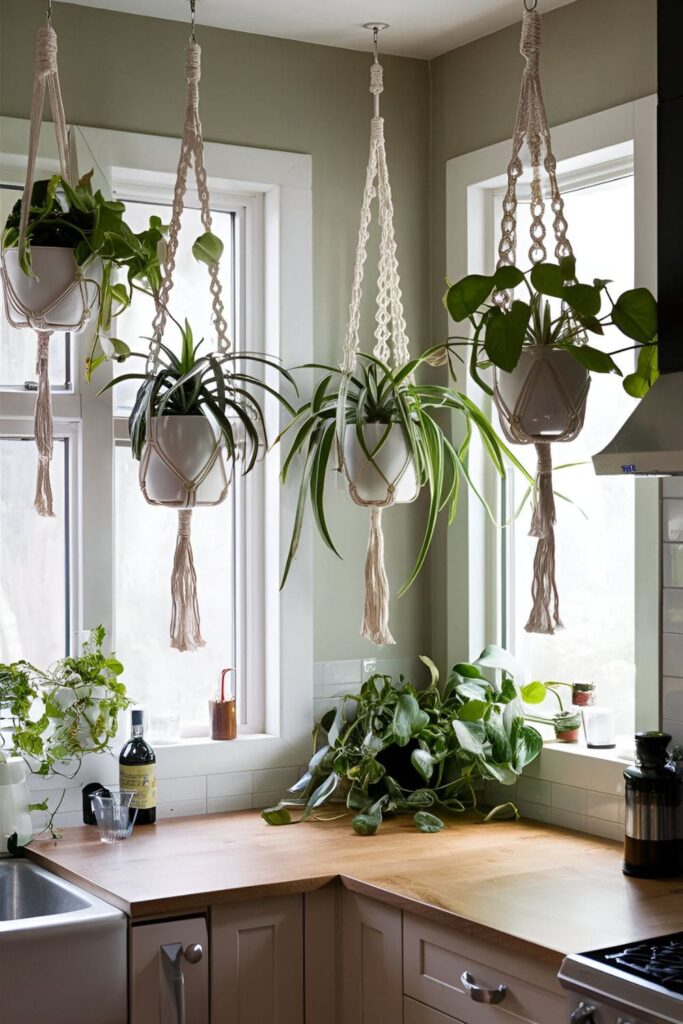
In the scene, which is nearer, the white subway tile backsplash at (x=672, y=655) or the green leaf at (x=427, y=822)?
the white subway tile backsplash at (x=672, y=655)

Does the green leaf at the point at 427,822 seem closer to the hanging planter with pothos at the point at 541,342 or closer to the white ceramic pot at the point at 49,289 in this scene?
the hanging planter with pothos at the point at 541,342

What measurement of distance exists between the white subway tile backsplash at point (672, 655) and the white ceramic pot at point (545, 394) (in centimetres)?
68

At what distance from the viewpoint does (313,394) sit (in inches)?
135

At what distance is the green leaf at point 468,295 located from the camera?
2227 mm

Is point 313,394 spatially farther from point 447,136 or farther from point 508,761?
point 508,761

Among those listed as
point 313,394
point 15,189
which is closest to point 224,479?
point 313,394

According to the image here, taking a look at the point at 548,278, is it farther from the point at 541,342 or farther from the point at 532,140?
the point at 532,140

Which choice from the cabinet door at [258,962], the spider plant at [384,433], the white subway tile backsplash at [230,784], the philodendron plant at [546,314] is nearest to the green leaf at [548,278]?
the philodendron plant at [546,314]

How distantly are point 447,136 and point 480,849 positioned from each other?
1.90 m

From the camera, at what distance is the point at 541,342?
7.64 ft

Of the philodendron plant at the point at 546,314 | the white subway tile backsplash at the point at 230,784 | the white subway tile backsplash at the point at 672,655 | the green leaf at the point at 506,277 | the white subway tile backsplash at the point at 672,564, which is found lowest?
the white subway tile backsplash at the point at 230,784

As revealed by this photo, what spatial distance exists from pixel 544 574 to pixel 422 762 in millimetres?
1104

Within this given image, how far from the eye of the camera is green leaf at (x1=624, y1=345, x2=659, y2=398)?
7.89 feet

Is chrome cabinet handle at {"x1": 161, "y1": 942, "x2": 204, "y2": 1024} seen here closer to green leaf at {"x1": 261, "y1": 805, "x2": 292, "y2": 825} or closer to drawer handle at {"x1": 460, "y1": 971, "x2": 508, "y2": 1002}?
drawer handle at {"x1": 460, "y1": 971, "x2": 508, "y2": 1002}
